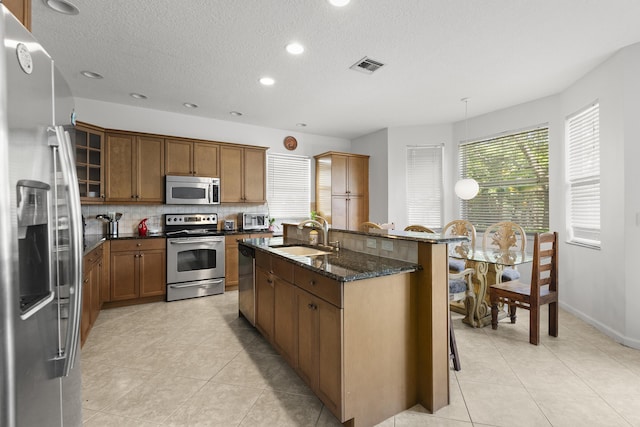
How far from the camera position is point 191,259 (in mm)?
4211

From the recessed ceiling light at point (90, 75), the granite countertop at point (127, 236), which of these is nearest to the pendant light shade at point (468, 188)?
the granite countertop at point (127, 236)

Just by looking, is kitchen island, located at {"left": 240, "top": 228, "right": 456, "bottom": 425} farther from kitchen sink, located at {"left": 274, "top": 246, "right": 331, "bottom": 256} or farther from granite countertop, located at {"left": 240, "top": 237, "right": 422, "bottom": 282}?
kitchen sink, located at {"left": 274, "top": 246, "right": 331, "bottom": 256}

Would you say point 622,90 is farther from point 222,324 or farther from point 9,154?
point 222,324

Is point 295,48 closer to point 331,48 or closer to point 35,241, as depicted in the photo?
point 331,48

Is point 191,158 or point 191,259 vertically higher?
point 191,158

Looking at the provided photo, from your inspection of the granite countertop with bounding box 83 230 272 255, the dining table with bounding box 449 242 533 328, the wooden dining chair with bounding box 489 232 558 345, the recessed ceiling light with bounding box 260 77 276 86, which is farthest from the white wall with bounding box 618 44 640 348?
the granite countertop with bounding box 83 230 272 255

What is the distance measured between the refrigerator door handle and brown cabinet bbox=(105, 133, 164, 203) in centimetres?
345

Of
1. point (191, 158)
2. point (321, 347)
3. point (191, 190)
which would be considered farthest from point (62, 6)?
point (321, 347)

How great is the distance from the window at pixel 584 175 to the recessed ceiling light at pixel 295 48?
10.7ft

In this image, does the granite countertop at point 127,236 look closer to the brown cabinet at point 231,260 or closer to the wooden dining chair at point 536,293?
the brown cabinet at point 231,260

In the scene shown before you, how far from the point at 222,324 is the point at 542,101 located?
5067mm

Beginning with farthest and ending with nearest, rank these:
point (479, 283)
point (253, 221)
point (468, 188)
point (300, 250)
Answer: point (253, 221), point (468, 188), point (479, 283), point (300, 250)

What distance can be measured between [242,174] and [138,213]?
64.1 inches

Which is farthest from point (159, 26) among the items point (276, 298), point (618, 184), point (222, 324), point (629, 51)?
point (618, 184)
